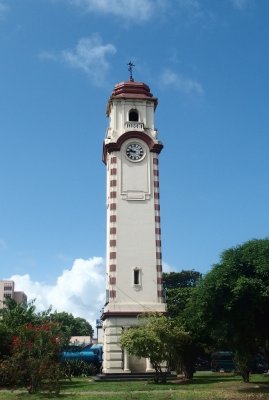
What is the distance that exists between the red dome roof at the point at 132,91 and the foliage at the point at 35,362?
83.0ft

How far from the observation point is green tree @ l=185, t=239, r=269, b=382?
85.5 feet

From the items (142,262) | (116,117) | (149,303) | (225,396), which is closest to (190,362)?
(149,303)

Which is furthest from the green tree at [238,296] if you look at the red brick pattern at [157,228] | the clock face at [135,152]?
the clock face at [135,152]

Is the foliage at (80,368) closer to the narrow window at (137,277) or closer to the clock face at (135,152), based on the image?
the narrow window at (137,277)

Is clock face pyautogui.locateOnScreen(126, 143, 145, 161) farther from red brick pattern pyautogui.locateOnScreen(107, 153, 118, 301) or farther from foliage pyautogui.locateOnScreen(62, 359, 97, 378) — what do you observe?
foliage pyautogui.locateOnScreen(62, 359, 97, 378)

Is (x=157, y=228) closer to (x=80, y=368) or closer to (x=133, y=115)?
(x=133, y=115)

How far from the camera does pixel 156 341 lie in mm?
33281

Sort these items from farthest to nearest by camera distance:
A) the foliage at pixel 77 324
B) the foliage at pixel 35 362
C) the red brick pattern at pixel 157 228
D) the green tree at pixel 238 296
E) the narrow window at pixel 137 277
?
the foliage at pixel 77 324 → the red brick pattern at pixel 157 228 → the narrow window at pixel 137 277 → the foliage at pixel 35 362 → the green tree at pixel 238 296

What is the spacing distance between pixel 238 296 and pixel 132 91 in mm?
27414

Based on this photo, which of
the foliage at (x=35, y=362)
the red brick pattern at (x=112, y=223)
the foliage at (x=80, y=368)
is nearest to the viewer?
the foliage at (x=35, y=362)

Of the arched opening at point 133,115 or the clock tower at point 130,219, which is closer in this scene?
the clock tower at point 130,219

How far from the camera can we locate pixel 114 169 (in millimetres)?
44344

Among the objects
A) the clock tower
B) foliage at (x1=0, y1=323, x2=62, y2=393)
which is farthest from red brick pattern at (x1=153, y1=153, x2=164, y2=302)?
foliage at (x1=0, y1=323, x2=62, y2=393)

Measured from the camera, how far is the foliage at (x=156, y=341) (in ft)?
110
